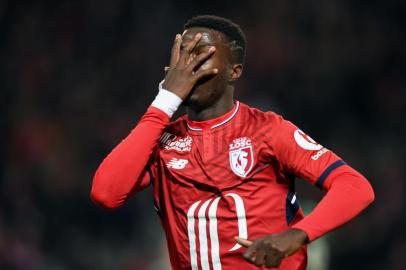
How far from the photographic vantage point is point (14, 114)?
27.6 feet

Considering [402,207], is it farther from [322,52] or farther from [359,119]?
[322,52]

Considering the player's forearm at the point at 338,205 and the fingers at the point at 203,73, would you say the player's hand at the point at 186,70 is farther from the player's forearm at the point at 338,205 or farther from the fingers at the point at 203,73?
the player's forearm at the point at 338,205

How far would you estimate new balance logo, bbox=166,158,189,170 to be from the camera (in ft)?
11.7

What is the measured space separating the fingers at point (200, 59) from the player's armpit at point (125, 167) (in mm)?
298

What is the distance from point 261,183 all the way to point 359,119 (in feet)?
15.6

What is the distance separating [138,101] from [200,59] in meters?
4.97

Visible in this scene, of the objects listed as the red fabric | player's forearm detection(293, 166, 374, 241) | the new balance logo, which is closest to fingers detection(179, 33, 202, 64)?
the red fabric

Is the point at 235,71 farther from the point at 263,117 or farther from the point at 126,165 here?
→ the point at 126,165

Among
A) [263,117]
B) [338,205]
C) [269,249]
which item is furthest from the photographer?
[263,117]

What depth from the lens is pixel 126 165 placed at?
3.47 meters

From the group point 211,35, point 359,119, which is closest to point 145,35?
point 359,119

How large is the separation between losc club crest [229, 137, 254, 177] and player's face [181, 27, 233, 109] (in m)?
0.27

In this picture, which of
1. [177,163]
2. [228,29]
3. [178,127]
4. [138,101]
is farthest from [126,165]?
[138,101]

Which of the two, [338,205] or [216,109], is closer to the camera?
[338,205]
